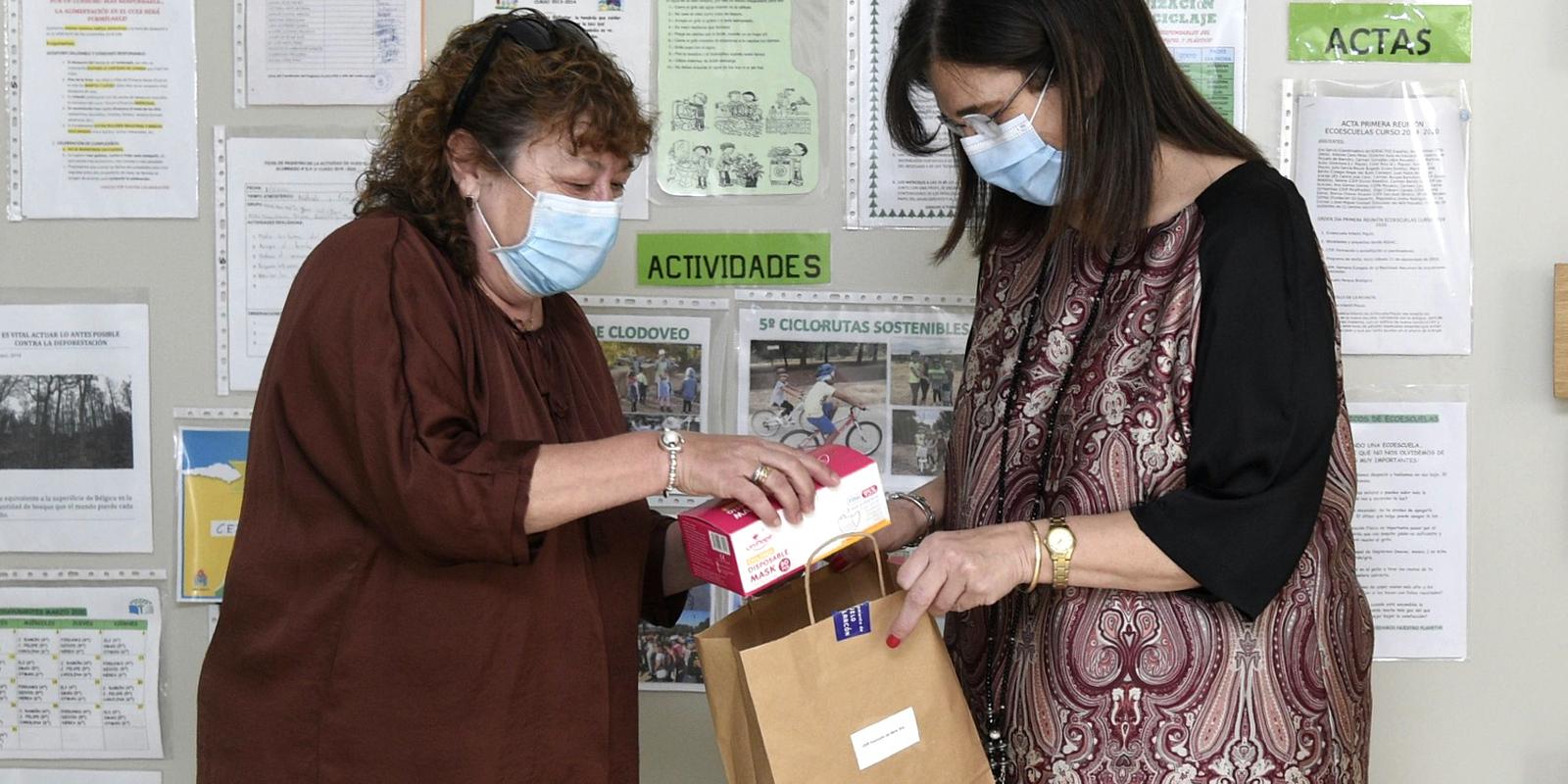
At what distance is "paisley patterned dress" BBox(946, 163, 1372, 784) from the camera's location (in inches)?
43.6

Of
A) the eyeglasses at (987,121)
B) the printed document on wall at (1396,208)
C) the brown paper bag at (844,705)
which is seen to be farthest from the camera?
the printed document on wall at (1396,208)

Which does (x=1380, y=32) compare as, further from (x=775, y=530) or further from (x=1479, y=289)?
(x=775, y=530)

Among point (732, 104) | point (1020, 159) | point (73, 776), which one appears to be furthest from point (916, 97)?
point (73, 776)

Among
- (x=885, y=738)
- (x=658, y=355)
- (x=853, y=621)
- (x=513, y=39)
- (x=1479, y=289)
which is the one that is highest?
(x=513, y=39)

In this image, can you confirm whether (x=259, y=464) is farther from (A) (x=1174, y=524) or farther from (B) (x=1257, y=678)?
(B) (x=1257, y=678)

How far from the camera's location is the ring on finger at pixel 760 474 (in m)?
1.16

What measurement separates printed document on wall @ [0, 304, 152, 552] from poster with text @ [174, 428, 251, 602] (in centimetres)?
6

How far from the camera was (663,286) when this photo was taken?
189 centimetres

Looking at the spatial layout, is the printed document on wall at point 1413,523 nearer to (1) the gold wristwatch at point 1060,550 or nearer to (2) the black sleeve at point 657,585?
(1) the gold wristwatch at point 1060,550

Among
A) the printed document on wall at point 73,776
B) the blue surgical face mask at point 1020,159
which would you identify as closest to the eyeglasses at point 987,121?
the blue surgical face mask at point 1020,159

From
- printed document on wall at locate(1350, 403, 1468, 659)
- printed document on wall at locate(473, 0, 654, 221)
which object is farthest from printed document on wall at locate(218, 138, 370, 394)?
printed document on wall at locate(1350, 403, 1468, 659)

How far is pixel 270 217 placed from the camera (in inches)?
75.2

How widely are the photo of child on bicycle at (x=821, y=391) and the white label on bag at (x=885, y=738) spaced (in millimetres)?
774

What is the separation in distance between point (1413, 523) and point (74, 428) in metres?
2.05
